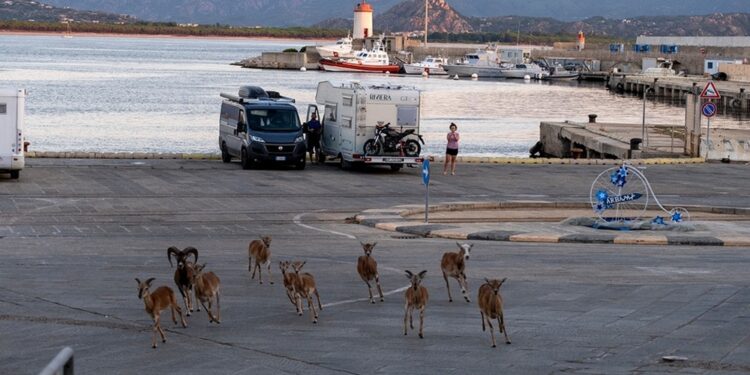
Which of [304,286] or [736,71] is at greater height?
[736,71]

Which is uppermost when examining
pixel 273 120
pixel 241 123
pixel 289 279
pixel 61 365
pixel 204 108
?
pixel 61 365

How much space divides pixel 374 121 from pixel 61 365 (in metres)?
35.3

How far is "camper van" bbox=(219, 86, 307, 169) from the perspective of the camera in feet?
143

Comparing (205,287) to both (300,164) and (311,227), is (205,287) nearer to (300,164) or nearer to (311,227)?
(311,227)

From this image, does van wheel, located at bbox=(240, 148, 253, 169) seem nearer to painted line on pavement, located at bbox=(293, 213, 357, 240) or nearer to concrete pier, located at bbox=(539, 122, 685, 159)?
painted line on pavement, located at bbox=(293, 213, 357, 240)

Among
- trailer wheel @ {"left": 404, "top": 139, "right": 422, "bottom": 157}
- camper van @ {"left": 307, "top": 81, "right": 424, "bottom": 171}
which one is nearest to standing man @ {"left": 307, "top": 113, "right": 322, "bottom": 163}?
camper van @ {"left": 307, "top": 81, "right": 424, "bottom": 171}

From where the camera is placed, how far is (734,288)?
68.4 ft

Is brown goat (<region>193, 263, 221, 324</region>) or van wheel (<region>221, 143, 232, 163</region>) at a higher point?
brown goat (<region>193, 263, 221, 324</region>)

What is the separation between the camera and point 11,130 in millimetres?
37438

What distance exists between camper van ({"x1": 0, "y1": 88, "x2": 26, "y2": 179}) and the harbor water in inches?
1230

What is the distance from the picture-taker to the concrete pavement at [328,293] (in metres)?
15.5

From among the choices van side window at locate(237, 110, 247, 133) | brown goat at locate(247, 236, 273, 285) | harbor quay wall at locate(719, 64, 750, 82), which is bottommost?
brown goat at locate(247, 236, 273, 285)

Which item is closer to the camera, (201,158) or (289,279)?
(289,279)

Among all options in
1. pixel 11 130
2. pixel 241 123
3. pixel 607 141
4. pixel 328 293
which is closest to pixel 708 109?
pixel 607 141
